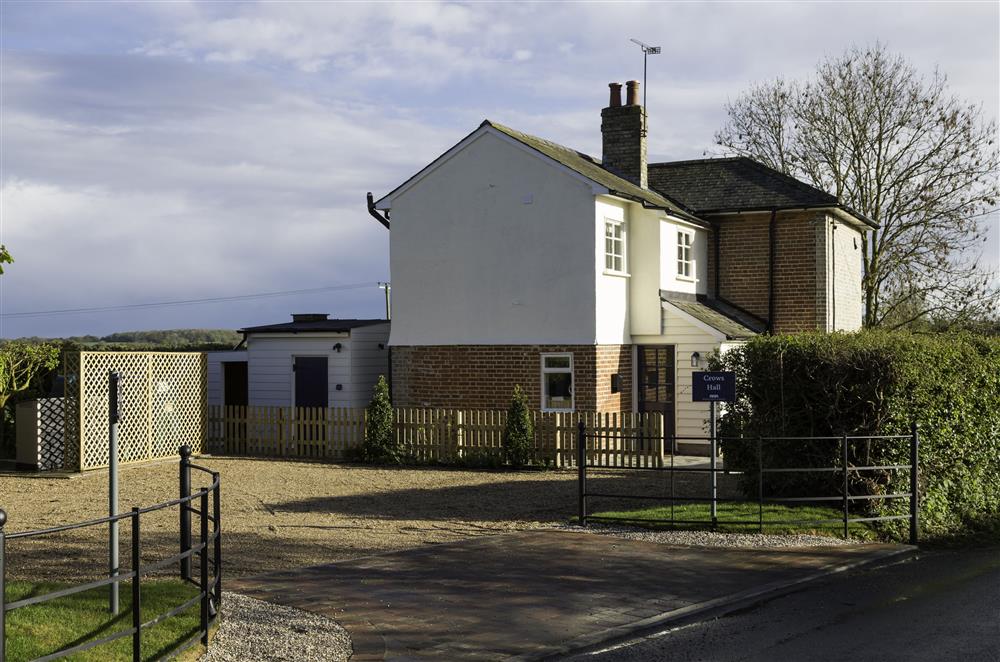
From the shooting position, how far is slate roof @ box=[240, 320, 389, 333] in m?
25.5

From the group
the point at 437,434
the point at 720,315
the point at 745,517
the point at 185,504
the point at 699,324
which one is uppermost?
the point at 720,315

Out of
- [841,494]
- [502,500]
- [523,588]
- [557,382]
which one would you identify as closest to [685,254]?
[557,382]

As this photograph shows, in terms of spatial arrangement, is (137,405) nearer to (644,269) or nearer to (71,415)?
(71,415)

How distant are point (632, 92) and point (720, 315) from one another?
260 inches

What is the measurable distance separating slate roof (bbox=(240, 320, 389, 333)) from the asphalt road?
16319 millimetres

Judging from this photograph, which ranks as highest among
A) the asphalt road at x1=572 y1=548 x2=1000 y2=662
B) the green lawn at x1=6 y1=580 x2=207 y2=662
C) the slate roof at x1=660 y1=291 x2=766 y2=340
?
the slate roof at x1=660 y1=291 x2=766 y2=340

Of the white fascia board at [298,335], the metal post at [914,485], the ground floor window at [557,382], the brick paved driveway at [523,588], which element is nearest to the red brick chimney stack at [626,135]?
the ground floor window at [557,382]

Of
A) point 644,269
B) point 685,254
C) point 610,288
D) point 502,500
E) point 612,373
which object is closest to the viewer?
Result: point 502,500

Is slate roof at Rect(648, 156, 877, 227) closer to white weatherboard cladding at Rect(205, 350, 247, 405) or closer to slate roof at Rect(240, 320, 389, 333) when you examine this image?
slate roof at Rect(240, 320, 389, 333)

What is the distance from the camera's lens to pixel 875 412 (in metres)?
14.5

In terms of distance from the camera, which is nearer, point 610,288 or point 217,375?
point 610,288

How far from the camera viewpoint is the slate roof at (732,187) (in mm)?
27141

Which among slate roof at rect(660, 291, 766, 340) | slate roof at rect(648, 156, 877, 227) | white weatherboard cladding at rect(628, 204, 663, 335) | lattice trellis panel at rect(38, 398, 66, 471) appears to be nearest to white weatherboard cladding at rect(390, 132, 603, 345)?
white weatherboard cladding at rect(628, 204, 663, 335)

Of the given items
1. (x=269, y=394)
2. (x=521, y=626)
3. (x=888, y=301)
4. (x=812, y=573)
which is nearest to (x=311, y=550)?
(x=521, y=626)
